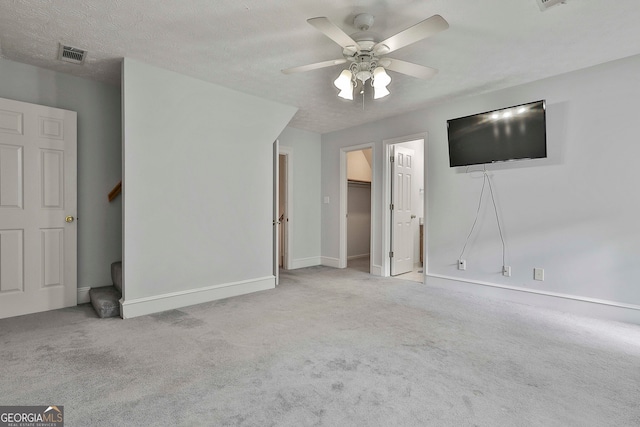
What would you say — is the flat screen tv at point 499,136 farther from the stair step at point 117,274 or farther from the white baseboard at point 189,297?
the stair step at point 117,274

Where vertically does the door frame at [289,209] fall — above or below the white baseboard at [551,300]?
above

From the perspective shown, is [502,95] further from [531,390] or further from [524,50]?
[531,390]

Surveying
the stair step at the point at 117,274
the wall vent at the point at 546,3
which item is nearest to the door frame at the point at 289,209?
the stair step at the point at 117,274

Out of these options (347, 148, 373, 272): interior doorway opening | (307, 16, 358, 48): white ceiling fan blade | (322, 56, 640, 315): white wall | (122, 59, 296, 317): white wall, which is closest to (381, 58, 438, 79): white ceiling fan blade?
(307, 16, 358, 48): white ceiling fan blade

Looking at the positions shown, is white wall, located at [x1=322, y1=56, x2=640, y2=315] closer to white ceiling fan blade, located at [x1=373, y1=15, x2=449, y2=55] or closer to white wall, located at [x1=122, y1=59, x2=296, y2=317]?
white ceiling fan blade, located at [x1=373, y1=15, x2=449, y2=55]

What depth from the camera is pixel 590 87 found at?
10.1ft

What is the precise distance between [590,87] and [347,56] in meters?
2.52

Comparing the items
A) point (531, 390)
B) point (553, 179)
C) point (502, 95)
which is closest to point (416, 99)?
point (502, 95)

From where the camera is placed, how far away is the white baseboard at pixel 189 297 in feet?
9.65

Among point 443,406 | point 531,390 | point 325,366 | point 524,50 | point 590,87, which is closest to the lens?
point 443,406

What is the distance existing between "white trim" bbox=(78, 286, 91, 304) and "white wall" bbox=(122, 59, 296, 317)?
891 millimetres

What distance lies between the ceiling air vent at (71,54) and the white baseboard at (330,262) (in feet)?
13.9

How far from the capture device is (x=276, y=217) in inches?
168

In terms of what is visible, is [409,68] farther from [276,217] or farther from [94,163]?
[94,163]
